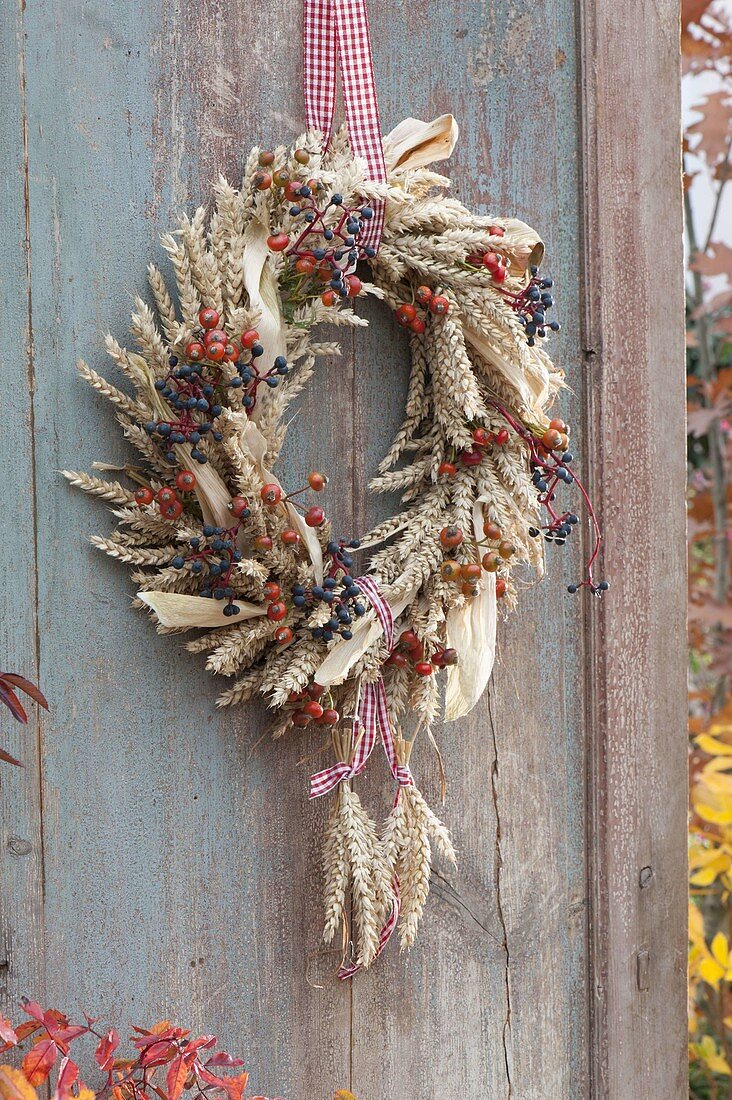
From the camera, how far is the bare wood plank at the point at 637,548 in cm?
131

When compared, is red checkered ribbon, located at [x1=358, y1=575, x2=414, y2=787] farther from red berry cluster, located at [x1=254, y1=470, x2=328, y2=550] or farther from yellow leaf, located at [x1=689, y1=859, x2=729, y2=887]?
yellow leaf, located at [x1=689, y1=859, x2=729, y2=887]

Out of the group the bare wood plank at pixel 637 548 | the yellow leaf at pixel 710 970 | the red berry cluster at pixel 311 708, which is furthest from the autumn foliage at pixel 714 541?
the red berry cluster at pixel 311 708

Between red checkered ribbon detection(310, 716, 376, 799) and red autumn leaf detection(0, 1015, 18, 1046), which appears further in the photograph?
red checkered ribbon detection(310, 716, 376, 799)

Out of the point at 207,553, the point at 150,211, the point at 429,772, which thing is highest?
the point at 150,211

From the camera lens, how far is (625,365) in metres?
1.34

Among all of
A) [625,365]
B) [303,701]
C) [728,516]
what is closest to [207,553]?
[303,701]

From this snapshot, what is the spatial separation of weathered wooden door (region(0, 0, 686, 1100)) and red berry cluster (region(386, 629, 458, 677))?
0.15m

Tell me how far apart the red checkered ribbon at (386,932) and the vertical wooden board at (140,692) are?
4 centimetres

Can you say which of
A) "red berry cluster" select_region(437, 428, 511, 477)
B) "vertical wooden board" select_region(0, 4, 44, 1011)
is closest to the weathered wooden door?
"vertical wooden board" select_region(0, 4, 44, 1011)

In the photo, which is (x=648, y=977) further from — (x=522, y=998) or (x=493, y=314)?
(x=493, y=314)

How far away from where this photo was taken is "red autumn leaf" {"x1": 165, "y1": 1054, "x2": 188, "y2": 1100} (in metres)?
0.84

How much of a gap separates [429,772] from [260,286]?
0.60m

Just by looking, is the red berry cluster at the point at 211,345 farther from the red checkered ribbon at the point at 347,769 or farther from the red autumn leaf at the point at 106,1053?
the red autumn leaf at the point at 106,1053

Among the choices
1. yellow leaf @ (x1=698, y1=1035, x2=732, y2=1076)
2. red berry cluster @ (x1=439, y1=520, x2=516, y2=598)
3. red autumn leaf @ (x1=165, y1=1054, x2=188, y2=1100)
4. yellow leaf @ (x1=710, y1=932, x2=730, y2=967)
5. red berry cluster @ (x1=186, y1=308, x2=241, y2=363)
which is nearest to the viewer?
red autumn leaf @ (x1=165, y1=1054, x2=188, y2=1100)
